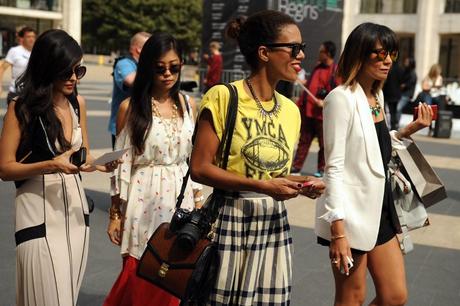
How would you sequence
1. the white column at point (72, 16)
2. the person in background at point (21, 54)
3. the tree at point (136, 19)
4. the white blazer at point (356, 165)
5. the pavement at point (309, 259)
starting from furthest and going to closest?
the tree at point (136, 19), the white column at point (72, 16), the person in background at point (21, 54), the pavement at point (309, 259), the white blazer at point (356, 165)

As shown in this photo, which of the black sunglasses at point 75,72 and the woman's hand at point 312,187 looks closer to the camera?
the woman's hand at point 312,187

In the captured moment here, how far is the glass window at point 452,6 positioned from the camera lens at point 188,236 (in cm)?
4317

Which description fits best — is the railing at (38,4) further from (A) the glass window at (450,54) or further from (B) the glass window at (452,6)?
(A) the glass window at (450,54)

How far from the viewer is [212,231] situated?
302cm

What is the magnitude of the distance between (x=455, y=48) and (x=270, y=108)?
47439 millimetres

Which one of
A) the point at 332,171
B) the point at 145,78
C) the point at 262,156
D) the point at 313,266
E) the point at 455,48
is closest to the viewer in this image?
the point at 262,156

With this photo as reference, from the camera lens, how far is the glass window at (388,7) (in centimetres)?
4547

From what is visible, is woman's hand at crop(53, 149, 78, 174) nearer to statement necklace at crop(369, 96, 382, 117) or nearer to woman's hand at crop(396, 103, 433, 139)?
statement necklace at crop(369, 96, 382, 117)

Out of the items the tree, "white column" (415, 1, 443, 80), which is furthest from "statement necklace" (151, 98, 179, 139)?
the tree

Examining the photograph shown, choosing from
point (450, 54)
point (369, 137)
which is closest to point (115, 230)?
point (369, 137)

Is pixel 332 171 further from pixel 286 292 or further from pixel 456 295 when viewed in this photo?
pixel 456 295

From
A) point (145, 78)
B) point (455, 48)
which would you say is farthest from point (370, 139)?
point (455, 48)

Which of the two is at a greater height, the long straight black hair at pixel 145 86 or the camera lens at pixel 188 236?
the long straight black hair at pixel 145 86

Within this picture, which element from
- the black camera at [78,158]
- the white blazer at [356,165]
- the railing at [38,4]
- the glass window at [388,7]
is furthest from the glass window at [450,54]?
the black camera at [78,158]
